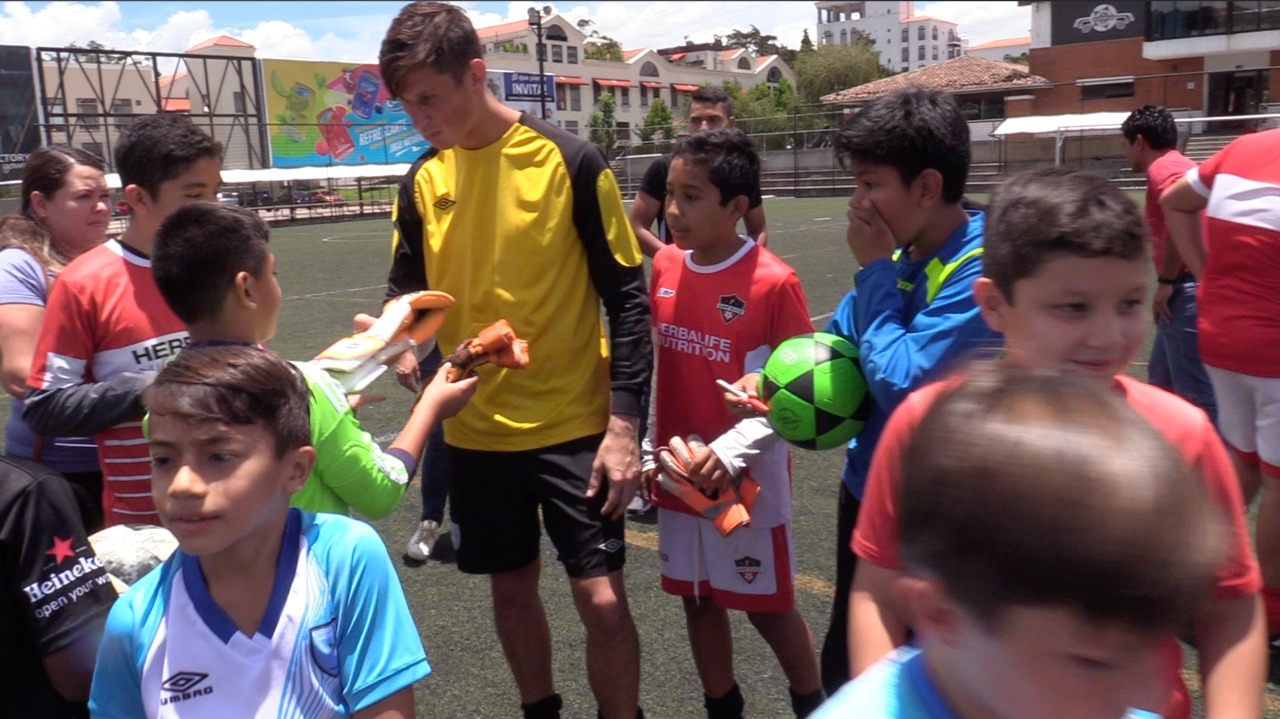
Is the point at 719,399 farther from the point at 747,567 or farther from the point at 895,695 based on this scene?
the point at 895,695

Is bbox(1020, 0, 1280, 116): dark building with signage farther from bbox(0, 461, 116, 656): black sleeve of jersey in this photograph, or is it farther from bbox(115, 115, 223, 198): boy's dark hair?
bbox(0, 461, 116, 656): black sleeve of jersey

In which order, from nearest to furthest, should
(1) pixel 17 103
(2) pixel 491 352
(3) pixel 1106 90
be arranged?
1. (2) pixel 491 352
2. (1) pixel 17 103
3. (3) pixel 1106 90

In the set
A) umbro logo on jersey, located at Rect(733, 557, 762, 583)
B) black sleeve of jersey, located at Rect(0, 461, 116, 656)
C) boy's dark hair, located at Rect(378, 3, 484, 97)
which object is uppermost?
boy's dark hair, located at Rect(378, 3, 484, 97)

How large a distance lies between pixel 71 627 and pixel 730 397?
155 centimetres

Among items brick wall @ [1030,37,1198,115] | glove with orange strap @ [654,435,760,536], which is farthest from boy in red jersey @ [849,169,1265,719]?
brick wall @ [1030,37,1198,115]

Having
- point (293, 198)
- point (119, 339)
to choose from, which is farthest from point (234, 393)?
point (293, 198)

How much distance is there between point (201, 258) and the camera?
2230 millimetres

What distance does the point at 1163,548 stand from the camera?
0.80 m

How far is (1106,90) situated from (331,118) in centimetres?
4032

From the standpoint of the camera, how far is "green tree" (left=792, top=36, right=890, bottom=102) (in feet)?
260

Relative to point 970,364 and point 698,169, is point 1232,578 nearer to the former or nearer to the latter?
point 970,364

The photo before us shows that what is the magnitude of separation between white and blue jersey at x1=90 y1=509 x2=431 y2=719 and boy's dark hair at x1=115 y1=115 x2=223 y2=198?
1475mm

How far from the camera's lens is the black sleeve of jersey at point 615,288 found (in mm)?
2908

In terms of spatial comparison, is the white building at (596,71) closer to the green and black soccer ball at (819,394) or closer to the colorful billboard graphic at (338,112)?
the colorful billboard graphic at (338,112)
